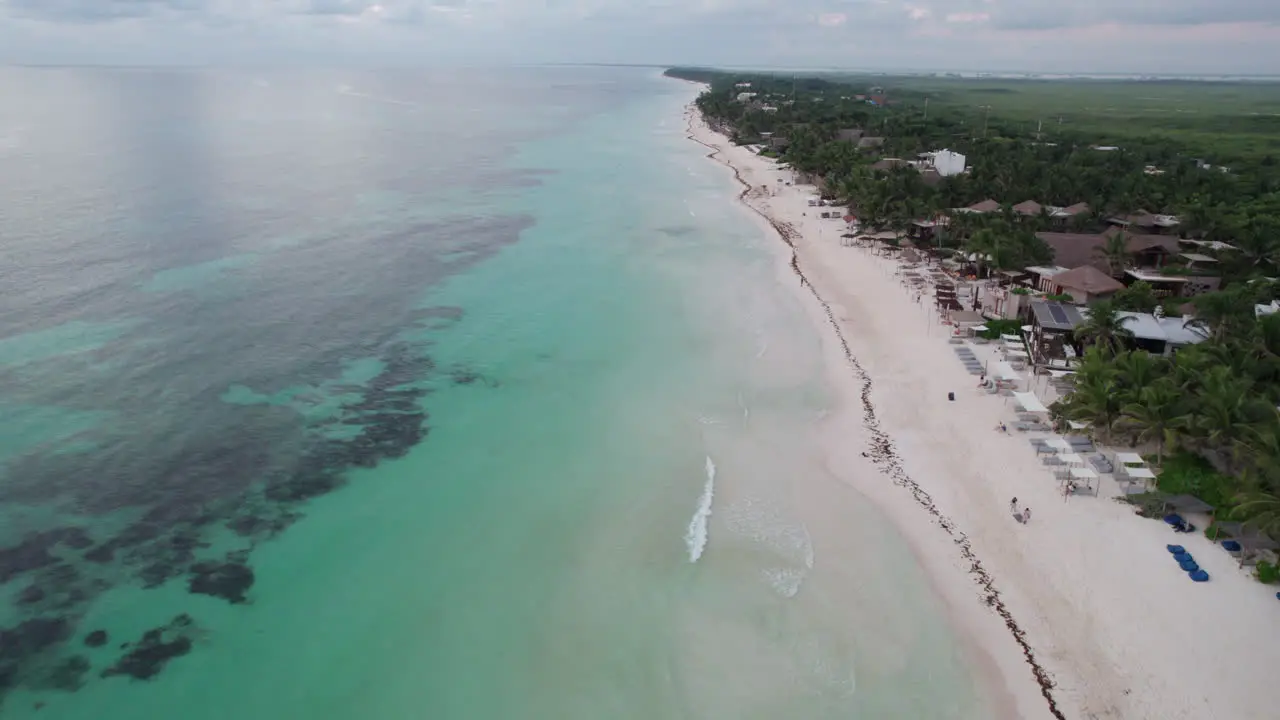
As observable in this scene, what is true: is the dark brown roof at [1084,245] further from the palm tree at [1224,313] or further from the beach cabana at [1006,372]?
the beach cabana at [1006,372]

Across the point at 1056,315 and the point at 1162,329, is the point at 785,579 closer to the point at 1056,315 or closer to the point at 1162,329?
the point at 1056,315

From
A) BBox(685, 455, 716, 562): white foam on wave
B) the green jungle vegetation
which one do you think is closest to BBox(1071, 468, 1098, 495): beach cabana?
the green jungle vegetation

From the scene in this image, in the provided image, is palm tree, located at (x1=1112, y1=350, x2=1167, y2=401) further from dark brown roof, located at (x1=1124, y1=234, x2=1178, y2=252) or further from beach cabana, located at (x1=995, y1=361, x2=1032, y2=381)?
dark brown roof, located at (x1=1124, y1=234, x2=1178, y2=252)

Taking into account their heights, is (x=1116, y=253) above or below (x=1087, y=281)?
above

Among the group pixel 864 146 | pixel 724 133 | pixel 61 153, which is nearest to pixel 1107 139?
pixel 864 146

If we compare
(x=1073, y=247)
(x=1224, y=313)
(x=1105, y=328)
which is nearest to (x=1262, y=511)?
(x=1105, y=328)

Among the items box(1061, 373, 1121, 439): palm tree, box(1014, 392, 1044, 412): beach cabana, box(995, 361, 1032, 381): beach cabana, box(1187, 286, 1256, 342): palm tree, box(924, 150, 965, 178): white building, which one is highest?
box(924, 150, 965, 178): white building
